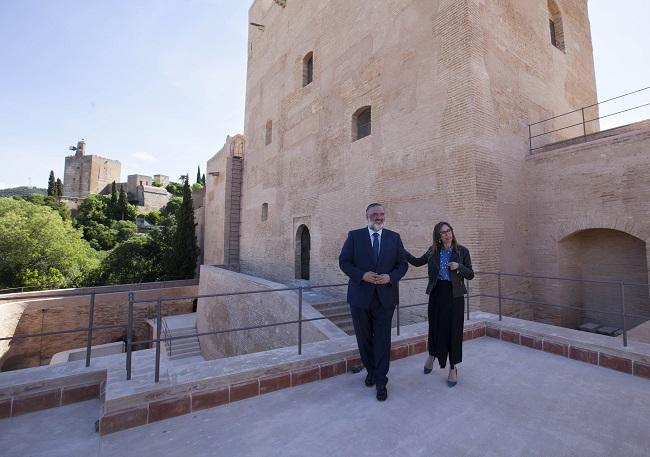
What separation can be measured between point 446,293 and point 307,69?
12.4 metres

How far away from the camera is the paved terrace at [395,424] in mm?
2191

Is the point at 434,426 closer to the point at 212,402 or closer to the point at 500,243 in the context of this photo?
the point at 212,402

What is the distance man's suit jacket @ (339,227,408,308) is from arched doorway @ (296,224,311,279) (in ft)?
31.6

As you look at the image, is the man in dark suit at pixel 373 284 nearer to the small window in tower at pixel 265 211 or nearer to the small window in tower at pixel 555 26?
the small window in tower at pixel 555 26

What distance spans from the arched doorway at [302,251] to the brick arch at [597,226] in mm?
7733

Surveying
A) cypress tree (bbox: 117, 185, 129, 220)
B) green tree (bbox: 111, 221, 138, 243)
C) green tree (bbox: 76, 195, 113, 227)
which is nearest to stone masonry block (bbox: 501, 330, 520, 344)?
green tree (bbox: 111, 221, 138, 243)

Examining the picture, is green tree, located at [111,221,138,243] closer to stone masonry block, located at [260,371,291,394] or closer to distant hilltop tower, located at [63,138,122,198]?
distant hilltop tower, located at [63,138,122,198]

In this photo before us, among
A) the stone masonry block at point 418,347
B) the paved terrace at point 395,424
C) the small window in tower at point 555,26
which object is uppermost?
the small window in tower at point 555,26

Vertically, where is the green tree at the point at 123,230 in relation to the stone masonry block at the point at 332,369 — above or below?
above

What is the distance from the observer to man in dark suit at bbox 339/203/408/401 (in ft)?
9.99

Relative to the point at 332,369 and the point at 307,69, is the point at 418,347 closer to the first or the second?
the point at 332,369

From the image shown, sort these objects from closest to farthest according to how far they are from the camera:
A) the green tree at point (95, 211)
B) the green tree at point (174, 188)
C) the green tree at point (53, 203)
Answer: the green tree at point (53, 203)
the green tree at point (95, 211)
the green tree at point (174, 188)

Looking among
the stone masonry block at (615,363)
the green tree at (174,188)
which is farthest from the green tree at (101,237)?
A: the stone masonry block at (615,363)

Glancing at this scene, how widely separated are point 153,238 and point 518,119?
80.8 feet
